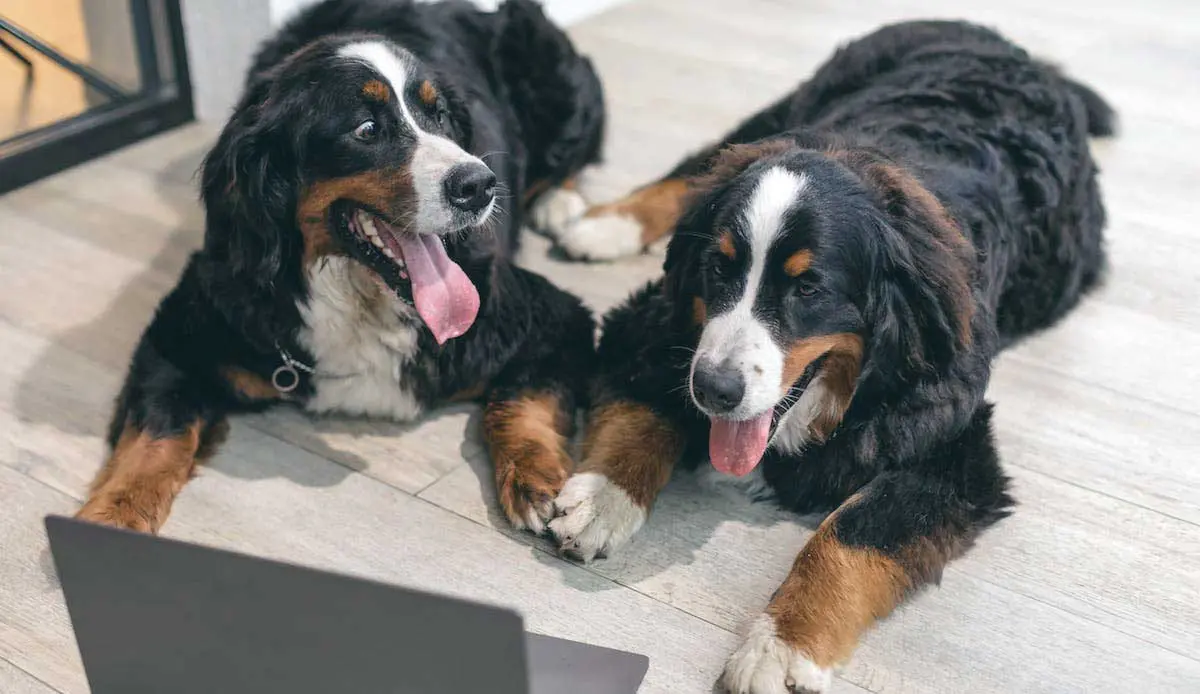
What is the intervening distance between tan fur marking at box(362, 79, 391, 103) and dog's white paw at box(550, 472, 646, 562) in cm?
84

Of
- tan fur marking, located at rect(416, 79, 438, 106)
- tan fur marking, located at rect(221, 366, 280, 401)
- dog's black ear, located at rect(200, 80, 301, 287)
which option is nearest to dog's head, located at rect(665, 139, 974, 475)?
tan fur marking, located at rect(416, 79, 438, 106)

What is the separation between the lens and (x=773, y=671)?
6.48 ft

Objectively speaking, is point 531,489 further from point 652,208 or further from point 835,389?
point 652,208

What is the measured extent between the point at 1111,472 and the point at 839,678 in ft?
3.23

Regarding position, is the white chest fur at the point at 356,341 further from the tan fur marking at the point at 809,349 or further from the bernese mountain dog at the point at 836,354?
the tan fur marking at the point at 809,349

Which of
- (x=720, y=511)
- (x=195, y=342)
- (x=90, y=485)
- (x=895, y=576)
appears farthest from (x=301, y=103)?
(x=895, y=576)

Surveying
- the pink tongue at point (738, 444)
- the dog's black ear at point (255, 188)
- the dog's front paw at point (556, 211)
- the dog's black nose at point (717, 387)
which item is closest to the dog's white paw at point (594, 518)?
the pink tongue at point (738, 444)

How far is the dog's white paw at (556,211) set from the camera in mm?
3527

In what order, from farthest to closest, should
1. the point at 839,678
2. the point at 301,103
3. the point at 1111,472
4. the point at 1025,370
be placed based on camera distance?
the point at 1025,370
the point at 1111,472
the point at 301,103
the point at 839,678

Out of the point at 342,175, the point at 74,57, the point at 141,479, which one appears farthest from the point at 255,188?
the point at 74,57

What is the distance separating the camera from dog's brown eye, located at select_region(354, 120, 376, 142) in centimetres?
229

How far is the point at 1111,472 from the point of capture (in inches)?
104

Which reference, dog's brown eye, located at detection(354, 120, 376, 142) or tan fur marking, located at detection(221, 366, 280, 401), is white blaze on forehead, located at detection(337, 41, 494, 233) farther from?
tan fur marking, located at detection(221, 366, 280, 401)

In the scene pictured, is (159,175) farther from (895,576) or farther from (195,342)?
(895,576)
